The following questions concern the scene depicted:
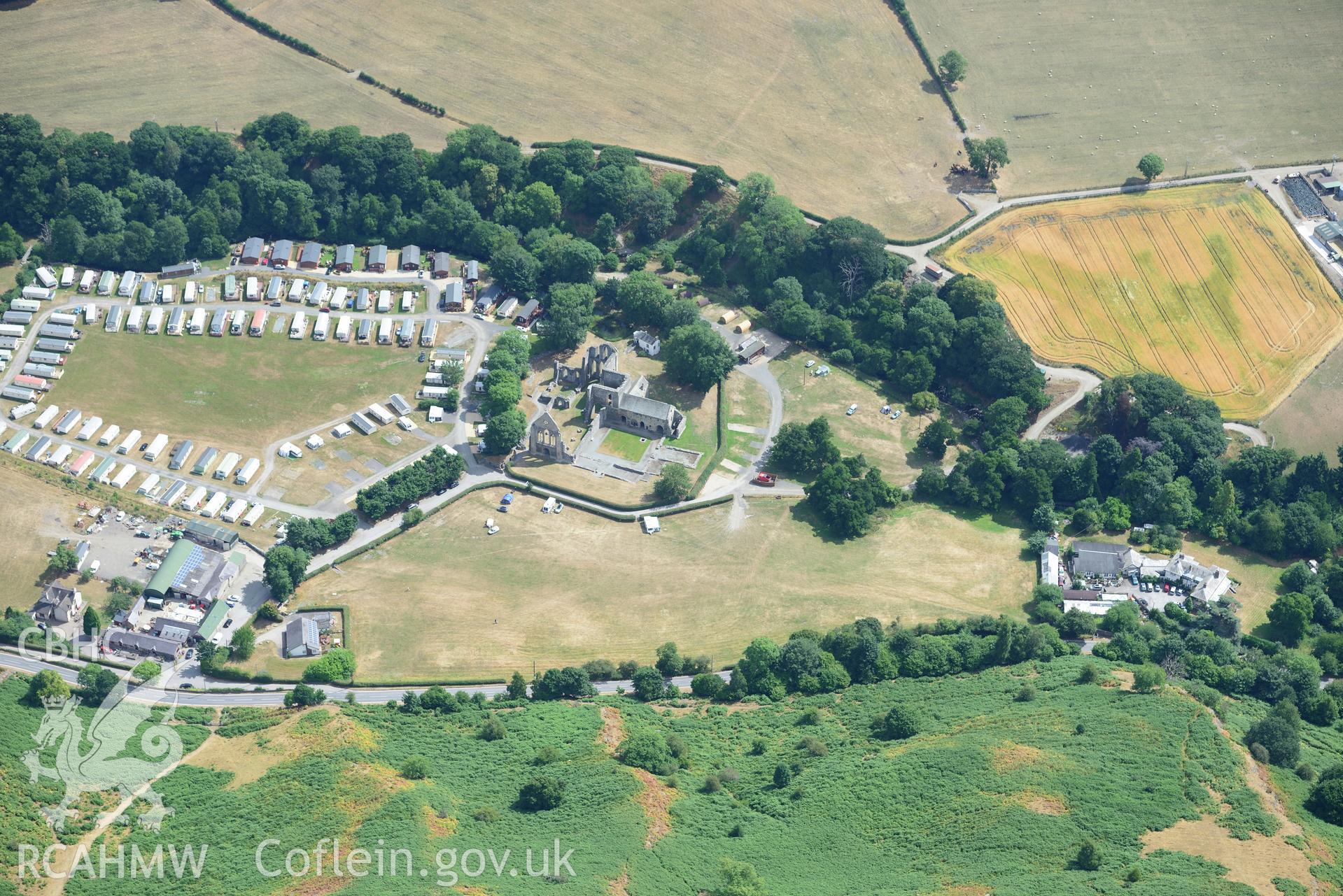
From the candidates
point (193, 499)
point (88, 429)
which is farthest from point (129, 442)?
point (193, 499)

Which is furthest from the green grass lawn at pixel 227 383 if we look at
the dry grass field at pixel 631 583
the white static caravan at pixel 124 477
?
the dry grass field at pixel 631 583

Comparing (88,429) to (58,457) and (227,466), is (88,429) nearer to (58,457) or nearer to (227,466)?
(58,457)

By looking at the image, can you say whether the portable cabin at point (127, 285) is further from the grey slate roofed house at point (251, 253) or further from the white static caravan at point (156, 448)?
the white static caravan at point (156, 448)

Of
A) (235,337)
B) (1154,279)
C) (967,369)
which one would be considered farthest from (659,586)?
(1154,279)

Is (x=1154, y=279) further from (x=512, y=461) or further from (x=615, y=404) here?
(x=512, y=461)

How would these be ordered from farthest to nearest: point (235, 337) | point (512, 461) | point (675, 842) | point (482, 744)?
point (235, 337)
point (512, 461)
point (482, 744)
point (675, 842)
